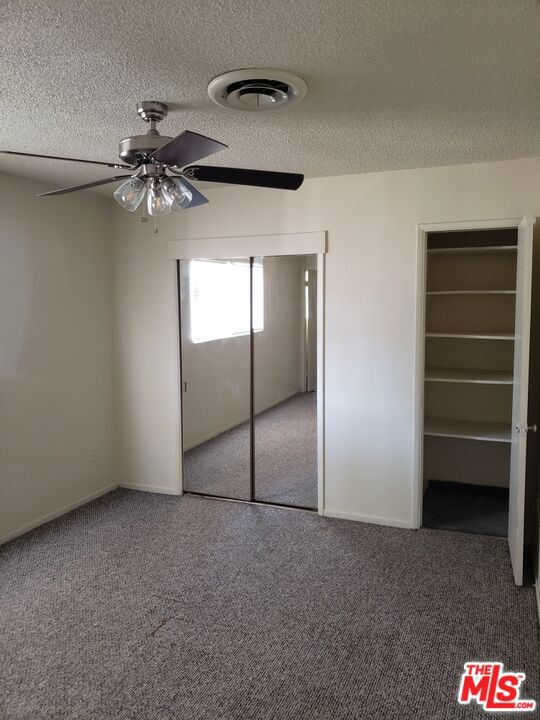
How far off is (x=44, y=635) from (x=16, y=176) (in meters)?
2.84

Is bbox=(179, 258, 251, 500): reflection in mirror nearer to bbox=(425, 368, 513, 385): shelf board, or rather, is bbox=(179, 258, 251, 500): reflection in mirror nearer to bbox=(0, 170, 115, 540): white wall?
bbox=(0, 170, 115, 540): white wall

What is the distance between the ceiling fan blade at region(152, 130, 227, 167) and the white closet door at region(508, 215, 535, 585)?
1.91 meters

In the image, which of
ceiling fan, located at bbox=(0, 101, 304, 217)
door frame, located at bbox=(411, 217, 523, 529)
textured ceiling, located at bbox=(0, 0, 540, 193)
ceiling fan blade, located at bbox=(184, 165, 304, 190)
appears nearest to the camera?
textured ceiling, located at bbox=(0, 0, 540, 193)

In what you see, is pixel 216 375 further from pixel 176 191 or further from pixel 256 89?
pixel 256 89

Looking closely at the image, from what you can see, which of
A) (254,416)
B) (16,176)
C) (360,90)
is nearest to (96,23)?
(360,90)

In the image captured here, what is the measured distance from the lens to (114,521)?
4078mm

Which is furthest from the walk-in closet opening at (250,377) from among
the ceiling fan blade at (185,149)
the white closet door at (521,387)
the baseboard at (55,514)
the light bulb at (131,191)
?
the ceiling fan blade at (185,149)

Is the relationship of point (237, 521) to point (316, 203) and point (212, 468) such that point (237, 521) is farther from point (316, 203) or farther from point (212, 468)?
point (316, 203)

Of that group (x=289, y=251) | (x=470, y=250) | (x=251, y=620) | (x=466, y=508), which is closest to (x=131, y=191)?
(x=289, y=251)

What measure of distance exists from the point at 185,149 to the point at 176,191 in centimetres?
37

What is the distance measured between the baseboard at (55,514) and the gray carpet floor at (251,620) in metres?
0.09

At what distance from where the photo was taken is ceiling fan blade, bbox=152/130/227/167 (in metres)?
1.76

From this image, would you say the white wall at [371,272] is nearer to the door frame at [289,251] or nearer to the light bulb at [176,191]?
the door frame at [289,251]

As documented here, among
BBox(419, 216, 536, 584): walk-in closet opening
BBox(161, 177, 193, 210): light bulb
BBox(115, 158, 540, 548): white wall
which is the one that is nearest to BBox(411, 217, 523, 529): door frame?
BBox(115, 158, 540, 548): white wall
